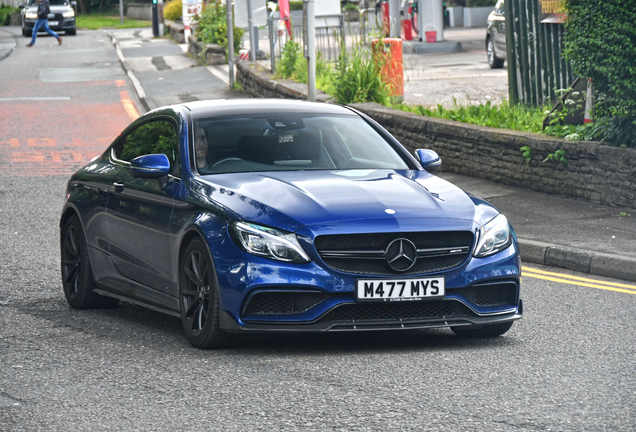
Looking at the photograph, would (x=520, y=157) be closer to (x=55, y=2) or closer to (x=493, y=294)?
(x=493, y=294)

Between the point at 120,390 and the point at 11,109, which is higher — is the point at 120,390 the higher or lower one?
the lower one

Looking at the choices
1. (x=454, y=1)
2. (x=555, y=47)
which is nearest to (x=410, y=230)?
(x=555, y=47)

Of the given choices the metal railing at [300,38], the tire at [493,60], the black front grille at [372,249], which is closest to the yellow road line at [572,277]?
the black front grille at [372,249]

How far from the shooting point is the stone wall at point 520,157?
11758 mm

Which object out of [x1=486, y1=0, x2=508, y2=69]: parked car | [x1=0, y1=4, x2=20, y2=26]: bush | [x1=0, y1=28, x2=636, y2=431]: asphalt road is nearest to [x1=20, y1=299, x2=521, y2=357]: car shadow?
[x1=0, y1=28, x2=636, y2=431]: asphalt road

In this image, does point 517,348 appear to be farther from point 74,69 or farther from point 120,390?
point 74,69

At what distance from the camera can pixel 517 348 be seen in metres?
6.66

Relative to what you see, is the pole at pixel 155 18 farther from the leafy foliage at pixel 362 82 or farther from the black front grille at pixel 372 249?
the black front grille at pixel 372 249

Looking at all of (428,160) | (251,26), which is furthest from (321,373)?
(251,26)

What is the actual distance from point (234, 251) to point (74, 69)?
28358 millimetres

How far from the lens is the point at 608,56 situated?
456 inches

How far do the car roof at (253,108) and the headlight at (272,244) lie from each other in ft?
5.29

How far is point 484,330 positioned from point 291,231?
162 centimetres

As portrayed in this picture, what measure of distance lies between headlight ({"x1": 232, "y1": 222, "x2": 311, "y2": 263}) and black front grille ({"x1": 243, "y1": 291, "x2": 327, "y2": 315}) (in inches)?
8.0
